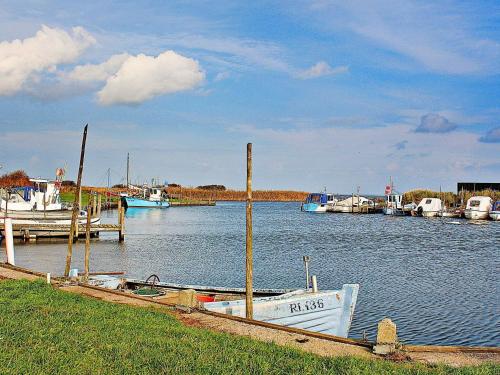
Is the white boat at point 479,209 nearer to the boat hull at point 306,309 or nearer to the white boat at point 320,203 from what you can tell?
the white boat at point 320,203

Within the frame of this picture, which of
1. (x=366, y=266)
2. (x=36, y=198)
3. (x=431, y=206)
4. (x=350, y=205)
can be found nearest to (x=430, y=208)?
(x=431, y=206)

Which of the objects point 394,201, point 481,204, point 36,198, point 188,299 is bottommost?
point 188,299

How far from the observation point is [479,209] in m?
92.5

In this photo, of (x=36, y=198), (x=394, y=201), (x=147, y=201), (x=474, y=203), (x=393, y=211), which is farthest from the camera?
(x=147, y=201)

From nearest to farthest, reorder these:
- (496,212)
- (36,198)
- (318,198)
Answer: (36,198), (496,212), (318,198)

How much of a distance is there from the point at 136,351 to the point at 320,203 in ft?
384

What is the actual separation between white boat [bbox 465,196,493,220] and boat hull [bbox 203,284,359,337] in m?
82.0

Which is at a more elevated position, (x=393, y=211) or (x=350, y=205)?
(x=350, y=205)

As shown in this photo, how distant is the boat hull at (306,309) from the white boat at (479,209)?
82.0 m

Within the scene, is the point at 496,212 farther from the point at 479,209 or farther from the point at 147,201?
the point at 147,201

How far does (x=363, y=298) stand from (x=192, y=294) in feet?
39.4

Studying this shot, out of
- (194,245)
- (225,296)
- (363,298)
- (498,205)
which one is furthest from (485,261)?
(498,205)

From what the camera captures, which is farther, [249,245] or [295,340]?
[249,245]

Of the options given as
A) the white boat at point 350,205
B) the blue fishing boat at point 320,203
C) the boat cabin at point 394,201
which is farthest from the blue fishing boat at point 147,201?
the boat cabin at point 394,201
